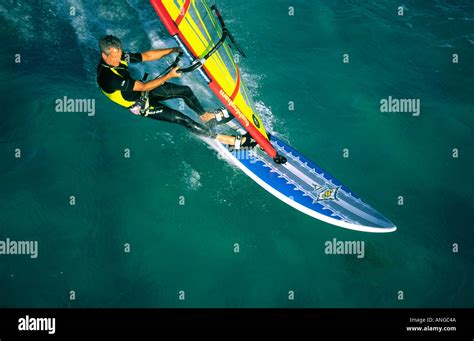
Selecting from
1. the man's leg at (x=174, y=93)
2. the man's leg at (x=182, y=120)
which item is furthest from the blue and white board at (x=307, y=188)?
the man's leg at (x=174, y=93)

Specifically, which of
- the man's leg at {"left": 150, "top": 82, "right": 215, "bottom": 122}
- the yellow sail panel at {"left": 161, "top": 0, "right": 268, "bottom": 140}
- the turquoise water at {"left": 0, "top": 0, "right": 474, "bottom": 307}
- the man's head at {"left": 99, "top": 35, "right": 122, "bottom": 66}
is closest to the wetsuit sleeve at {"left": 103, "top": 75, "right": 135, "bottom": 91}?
the man's head at {"left": 99, "top": 35, "right": 122, "bottom": 66}

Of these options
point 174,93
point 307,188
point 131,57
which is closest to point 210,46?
point 131,57

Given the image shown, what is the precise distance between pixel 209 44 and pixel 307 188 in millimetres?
5876

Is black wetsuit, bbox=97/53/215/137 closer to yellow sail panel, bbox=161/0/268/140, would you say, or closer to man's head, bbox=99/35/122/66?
man's head, bbox=99/35/122/66

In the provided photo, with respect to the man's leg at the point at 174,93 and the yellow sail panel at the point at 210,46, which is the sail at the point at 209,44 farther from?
the man's leg at the point at 174,93

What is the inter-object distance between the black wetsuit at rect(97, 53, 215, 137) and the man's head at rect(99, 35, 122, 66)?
0.34 metres

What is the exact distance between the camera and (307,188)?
50.2ft

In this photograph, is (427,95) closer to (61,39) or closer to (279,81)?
(279,81)

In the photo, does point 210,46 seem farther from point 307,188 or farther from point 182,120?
point 307,188

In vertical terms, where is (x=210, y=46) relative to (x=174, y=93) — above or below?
above

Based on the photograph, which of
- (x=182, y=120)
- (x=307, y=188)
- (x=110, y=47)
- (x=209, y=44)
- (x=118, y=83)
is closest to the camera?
(x=110, y=47)

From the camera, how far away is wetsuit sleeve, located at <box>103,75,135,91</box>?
38.2 feet

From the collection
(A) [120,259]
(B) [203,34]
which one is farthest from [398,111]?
(A) [120,259]

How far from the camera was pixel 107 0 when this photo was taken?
17.3 meters
